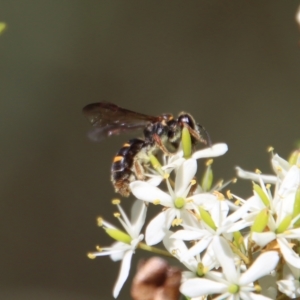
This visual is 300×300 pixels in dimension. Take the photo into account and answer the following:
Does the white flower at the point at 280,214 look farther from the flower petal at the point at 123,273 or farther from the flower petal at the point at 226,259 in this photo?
the flower petal at the point at 123,273

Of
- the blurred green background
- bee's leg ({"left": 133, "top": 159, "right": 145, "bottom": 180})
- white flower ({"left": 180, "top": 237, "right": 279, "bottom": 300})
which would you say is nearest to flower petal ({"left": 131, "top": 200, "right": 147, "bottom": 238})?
bee's leg ({"left": 133, "top": 159, "right": 145, "bottom": 180})

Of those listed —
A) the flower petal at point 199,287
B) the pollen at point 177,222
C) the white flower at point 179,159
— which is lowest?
the flower petal at point 199,287

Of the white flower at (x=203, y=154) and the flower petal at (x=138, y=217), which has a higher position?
the white flower at (x=203, y=154)

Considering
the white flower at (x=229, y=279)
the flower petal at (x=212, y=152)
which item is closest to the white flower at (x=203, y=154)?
the flower petal at (x=212, y=152)

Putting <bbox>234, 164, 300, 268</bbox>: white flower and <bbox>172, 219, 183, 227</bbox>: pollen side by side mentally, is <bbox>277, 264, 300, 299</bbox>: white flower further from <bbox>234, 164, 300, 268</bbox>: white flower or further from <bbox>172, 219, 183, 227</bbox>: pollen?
<bbox>172, 219, 183, 227</bbox>: pollen

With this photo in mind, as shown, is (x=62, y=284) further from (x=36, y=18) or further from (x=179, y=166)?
(x=179, y=166)

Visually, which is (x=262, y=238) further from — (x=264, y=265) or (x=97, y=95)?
(x=97, y=95)
